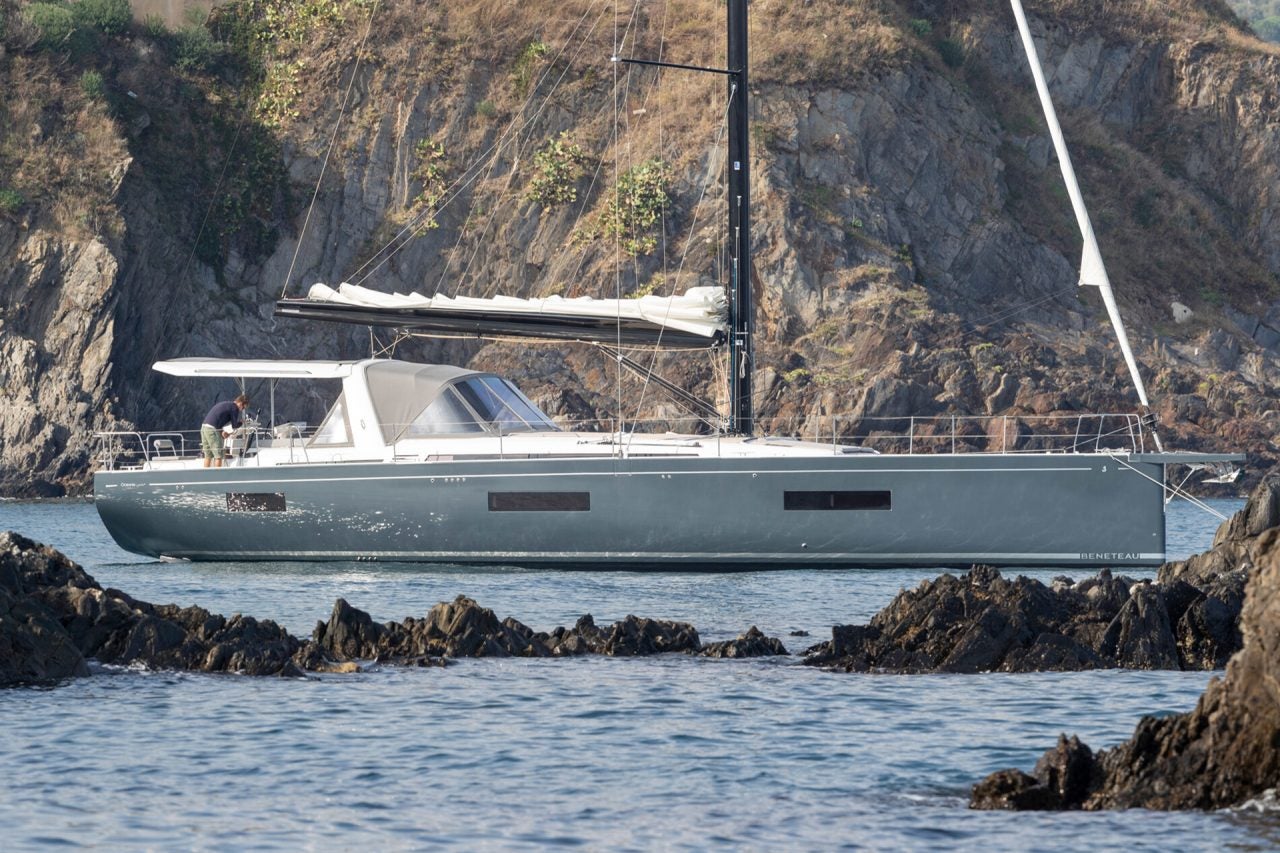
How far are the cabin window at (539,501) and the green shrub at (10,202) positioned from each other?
2708 cm

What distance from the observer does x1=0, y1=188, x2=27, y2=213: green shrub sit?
47188 millimetres

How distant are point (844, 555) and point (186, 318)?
27759mm

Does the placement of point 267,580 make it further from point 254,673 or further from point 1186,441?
point 1186,441

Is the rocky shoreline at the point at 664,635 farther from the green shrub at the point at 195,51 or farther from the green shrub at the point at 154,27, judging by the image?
the green shrub at the point at 154,27

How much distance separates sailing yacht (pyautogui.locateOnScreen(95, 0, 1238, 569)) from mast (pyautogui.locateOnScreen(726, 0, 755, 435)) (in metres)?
0.03

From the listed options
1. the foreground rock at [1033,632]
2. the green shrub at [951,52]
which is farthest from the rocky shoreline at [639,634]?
the green shrub at [951,52]

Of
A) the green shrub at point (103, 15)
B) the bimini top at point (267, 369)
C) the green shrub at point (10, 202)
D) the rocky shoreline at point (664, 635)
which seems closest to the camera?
the rocky shoreline at point (664, 635)

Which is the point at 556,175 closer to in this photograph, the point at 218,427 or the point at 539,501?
the point at 218,427

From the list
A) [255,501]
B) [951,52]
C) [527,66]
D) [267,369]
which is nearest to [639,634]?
[255,501]

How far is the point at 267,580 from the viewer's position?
81.8 ft

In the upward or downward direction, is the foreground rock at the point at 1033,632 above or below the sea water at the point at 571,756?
above

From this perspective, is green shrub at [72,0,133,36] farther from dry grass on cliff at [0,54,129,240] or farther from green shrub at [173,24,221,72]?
dry grass on cliff at [0,54,129,240]

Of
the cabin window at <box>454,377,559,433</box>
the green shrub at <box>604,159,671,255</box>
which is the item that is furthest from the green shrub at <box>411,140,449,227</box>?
the cabin window at <box>454,377,559,433</box>

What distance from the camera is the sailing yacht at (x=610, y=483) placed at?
24562mm
